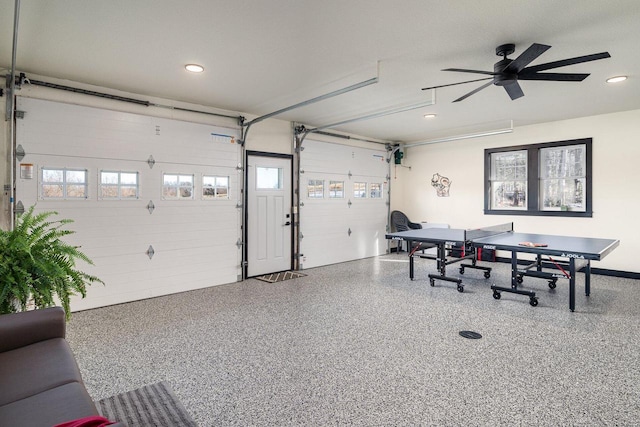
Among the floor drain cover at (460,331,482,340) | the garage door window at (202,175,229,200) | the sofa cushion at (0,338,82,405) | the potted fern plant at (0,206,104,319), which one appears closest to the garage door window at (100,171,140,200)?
the garage door window at (202,175,229,200)

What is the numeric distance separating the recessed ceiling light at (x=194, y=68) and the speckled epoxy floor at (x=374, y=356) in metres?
2.83

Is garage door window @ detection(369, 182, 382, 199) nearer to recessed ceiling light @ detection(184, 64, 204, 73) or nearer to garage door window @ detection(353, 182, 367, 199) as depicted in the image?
garage door window @ detection(353, 182, 367, 199)

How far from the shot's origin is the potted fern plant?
2.19 metres

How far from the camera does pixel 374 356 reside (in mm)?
2965

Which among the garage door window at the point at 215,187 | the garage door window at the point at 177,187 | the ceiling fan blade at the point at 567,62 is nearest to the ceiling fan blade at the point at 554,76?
the ceiling fan blade at the point at 567,62

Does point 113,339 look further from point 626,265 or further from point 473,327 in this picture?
point 626,265

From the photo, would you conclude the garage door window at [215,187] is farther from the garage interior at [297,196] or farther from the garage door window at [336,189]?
the garage door window at [336,189]

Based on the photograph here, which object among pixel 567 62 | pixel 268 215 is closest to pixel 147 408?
pixel 268 215

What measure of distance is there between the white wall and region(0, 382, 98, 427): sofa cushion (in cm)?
749

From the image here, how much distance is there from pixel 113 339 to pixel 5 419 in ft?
6.98

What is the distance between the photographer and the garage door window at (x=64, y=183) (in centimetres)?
400

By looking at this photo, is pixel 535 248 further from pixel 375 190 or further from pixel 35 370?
pixel 35 370

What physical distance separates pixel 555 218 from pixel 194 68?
6743 millimetres

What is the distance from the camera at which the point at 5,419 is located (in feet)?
4.56
